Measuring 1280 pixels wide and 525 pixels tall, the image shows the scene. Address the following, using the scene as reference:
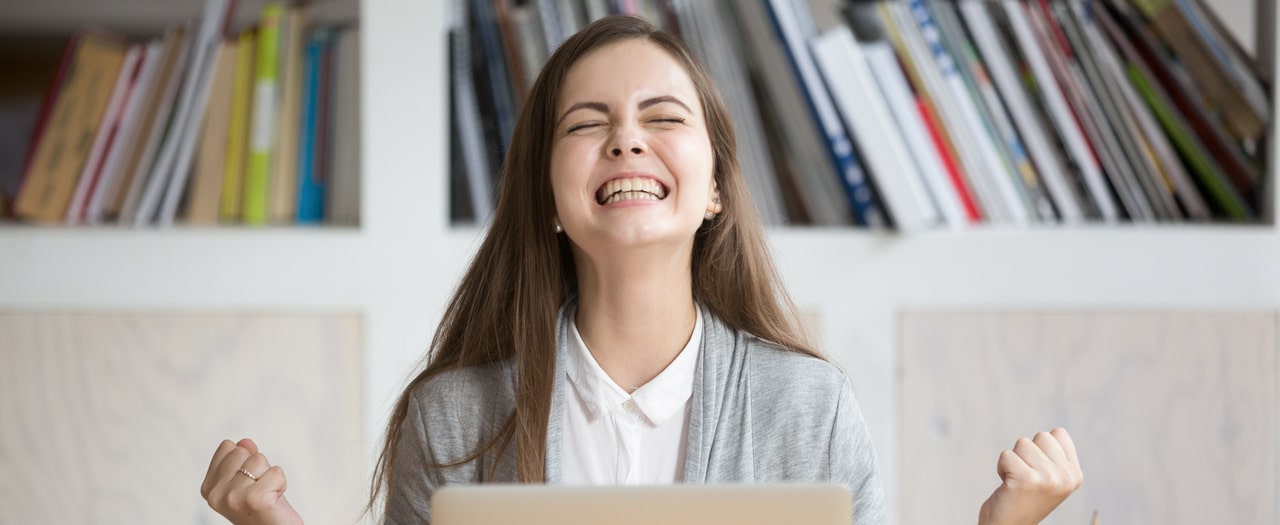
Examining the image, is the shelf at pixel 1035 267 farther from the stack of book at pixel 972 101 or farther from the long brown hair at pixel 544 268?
the long brown hair at pixel 544 268

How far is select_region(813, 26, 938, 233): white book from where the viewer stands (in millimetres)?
1898

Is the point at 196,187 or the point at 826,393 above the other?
the point at 196,187

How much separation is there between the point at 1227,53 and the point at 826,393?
1125 millimetres

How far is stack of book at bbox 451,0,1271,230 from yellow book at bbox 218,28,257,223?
336 millimetres

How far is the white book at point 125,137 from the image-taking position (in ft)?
6.38

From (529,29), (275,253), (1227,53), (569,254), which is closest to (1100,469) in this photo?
(1227,53)

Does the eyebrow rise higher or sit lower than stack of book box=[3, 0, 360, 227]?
lower

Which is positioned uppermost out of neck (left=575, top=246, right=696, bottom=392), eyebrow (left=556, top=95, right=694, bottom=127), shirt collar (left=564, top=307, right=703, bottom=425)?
eyebrow (left=556, top=95, right=694, bottom=127)

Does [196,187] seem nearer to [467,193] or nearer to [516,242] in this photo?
[467,193]

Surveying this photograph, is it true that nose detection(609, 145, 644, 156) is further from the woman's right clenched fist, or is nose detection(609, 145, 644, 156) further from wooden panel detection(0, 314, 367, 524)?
wooden panel detection(0, 314, 367, 524)

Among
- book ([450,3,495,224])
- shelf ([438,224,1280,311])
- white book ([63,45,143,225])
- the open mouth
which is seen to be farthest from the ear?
white book ([63,45,143,225])

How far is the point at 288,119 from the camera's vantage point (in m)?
1.94

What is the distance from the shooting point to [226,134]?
1951 millimetres


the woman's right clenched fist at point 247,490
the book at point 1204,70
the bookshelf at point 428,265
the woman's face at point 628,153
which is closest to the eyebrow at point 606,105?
the woman's face at point 628,153
